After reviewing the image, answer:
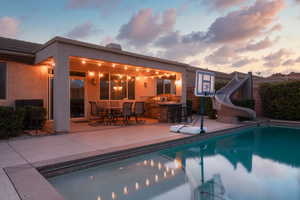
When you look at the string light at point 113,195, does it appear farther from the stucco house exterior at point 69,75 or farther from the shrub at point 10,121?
the shrub at point 10,121

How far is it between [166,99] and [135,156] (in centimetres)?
660

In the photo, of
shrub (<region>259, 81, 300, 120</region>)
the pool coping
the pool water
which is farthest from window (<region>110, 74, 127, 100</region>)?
shrub (<region>259, 81, 300, 120</region>)

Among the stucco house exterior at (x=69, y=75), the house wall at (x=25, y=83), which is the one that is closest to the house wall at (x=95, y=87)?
the stucco house exterior at (x=69, y=75)

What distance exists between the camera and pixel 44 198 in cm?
220

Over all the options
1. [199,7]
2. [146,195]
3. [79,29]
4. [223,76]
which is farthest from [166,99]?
[223,76]

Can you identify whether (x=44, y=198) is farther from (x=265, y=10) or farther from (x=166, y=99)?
(x=265, y=10)

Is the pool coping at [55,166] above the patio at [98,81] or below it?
below

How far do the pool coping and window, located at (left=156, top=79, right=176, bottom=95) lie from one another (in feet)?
23.6

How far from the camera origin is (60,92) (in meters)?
6.00

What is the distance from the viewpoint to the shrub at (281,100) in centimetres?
1018

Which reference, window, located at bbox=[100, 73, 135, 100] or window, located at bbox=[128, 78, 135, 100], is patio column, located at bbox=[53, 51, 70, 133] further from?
window, located at bbox=[128, 78, 135, 100]

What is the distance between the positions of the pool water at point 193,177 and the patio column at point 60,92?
3.01 metres

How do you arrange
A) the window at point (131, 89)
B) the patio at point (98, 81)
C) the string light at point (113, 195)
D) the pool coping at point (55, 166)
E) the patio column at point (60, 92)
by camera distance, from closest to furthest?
the pool coping at point (55, 166), the string light at point (113, 195), the patio column at point (60, 92), the patio at point (98, 81), the window at point (131, 89)

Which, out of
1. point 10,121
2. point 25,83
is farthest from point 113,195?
point 25,83
